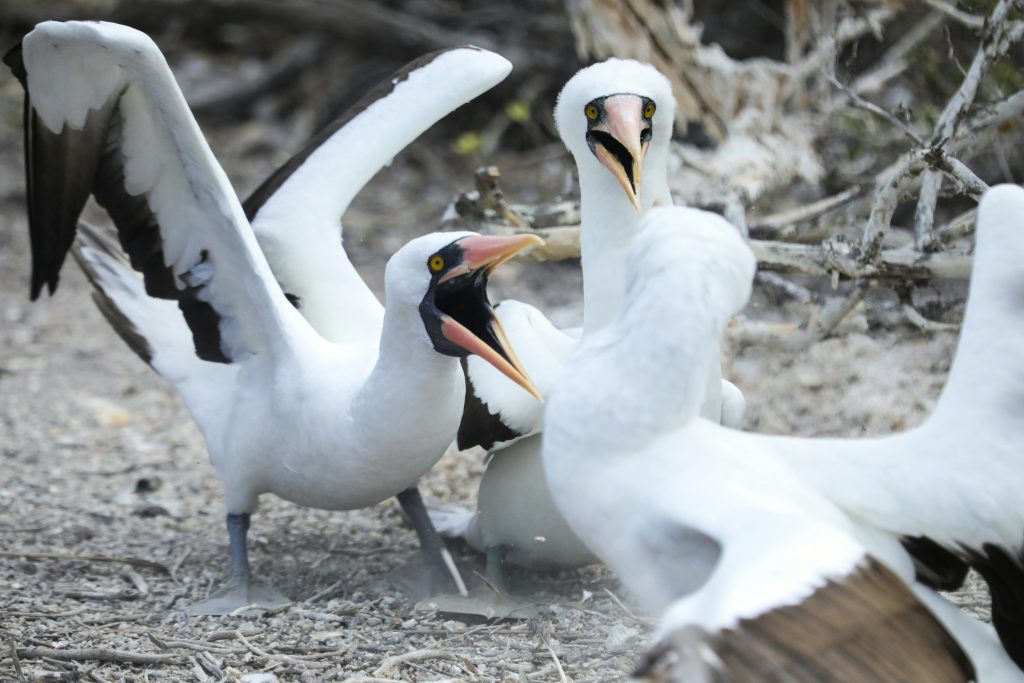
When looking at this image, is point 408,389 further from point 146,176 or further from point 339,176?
point 339,176

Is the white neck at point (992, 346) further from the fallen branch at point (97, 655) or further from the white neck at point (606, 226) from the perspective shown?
the fallen branch at point (97, 655)

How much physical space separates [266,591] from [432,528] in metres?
0.62

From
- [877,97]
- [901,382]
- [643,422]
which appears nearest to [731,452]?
[643,422]

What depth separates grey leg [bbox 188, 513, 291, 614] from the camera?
14.4 feet

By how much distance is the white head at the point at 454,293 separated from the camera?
3703mm

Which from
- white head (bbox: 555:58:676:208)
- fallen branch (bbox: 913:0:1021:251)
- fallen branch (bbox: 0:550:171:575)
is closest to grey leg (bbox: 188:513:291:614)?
fallen branch (bbox: 0:550:171:575)

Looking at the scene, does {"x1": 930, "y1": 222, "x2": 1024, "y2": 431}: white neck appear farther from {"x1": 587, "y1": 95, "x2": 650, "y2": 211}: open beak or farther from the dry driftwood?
{"x1": 587, "y1": 95, "x2": 650, "y2": 211}: open beak

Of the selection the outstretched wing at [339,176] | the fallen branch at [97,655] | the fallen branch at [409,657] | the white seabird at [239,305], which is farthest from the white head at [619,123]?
the fallen branch at [97,655]

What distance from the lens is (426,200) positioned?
9.27m

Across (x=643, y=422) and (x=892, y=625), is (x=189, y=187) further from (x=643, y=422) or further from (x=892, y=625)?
(x=892, y=625)

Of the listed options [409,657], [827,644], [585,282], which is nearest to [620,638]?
[409,657]

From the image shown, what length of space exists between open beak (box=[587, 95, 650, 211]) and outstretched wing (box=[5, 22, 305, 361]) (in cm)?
114

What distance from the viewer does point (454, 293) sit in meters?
3.81

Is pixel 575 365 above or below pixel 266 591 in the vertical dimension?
above
